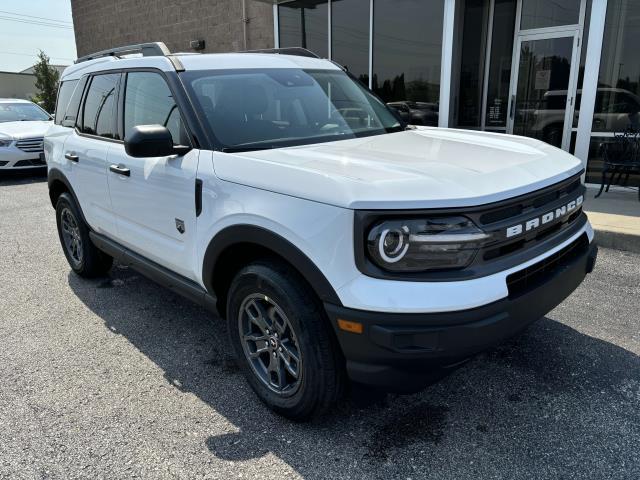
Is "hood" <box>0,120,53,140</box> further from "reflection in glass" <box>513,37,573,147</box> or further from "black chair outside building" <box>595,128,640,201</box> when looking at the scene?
"black chair outside building" <box>595,128,640,201</box>

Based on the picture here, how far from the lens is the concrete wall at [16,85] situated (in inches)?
1720

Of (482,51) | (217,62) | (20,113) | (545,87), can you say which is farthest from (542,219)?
(20,113)

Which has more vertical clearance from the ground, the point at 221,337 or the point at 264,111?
the point at 264,111

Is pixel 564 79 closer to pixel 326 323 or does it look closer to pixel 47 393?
pixel 326 323

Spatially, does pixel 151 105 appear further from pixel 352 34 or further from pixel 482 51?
pixel 352 34

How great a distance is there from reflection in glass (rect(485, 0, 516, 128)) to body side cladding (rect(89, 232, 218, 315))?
7.66m

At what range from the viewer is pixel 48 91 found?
2845cm

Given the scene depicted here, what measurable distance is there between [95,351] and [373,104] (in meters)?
→ 2.69

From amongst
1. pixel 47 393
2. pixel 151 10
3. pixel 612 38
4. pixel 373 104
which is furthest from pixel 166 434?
pixel 151 10

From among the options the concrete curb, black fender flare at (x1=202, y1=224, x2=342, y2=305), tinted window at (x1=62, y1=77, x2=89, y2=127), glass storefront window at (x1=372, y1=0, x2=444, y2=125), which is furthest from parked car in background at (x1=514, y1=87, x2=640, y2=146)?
black fender flare at (x1=202, y1=224, x2=342, y2=305)

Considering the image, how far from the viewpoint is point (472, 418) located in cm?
270

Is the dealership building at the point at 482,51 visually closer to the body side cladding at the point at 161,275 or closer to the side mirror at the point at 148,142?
the body side cladding at the point at 161,275

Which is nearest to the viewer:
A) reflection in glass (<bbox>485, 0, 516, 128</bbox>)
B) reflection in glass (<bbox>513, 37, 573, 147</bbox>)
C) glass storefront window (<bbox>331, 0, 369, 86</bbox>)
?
reflection in glass (<bbox>513, 37, 573, 147</bbox>)

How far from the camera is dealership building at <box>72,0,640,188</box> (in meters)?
7.70
